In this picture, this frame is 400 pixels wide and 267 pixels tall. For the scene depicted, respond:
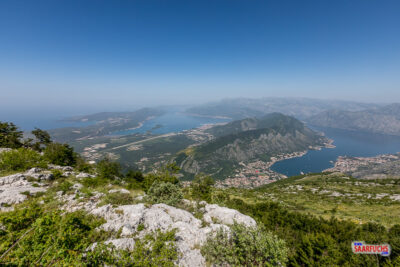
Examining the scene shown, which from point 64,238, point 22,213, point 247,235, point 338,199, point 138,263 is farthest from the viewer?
point 338,199

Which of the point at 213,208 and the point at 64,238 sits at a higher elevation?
the point at 64,238

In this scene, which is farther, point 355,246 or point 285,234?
point 285,234

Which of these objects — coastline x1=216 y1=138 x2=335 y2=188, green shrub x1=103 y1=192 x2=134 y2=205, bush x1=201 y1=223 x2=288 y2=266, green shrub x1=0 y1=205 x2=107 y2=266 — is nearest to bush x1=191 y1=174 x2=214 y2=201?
green shrub x1=103 y1=192 x2=134 y2=205

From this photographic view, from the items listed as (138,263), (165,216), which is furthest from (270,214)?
(138,263)

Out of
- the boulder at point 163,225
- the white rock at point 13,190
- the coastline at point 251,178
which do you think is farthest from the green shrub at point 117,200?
the coastline at point 251,178

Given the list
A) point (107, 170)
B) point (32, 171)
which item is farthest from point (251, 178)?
point (32, 171)

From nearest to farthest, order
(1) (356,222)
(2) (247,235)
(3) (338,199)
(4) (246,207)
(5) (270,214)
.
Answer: (2) (247,235) < (1) (356,222) < (5) (270,214) < (4) (246,207) < (3) (338,199)

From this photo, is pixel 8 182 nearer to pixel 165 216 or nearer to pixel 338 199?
pixel 165 216

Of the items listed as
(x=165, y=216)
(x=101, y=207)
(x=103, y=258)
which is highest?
(x=103, y=258)
